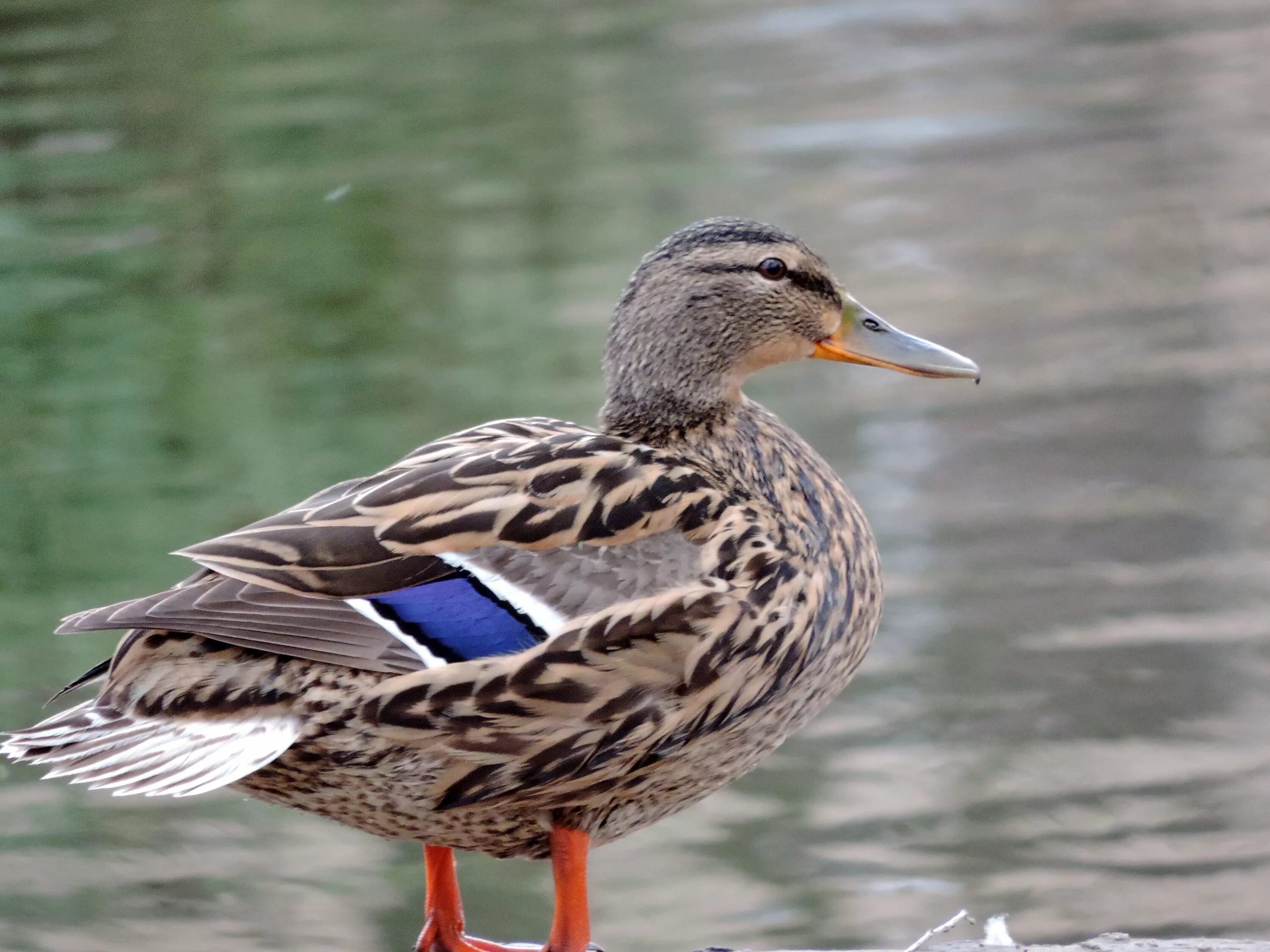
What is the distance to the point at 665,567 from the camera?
10.3 feet

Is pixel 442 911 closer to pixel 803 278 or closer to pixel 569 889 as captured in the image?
pixel 569 889

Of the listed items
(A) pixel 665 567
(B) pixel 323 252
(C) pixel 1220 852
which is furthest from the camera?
(B) pixel 323 252

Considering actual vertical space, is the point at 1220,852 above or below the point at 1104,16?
below

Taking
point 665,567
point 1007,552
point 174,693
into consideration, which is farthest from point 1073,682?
point 174,693

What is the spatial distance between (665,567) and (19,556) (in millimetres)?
3709

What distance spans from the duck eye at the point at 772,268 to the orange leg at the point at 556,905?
114 centimetres

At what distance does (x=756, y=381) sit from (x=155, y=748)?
449 cm

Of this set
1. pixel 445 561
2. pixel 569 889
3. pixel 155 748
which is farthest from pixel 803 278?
pixel 155 748

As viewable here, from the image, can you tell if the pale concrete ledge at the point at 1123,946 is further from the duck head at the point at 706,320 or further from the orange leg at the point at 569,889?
the duck head at the point at 706,320

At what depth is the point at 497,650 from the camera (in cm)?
300

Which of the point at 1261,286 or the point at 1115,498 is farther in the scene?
the point at 1261,286

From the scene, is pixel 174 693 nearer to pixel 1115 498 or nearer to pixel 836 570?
pixel 836 570

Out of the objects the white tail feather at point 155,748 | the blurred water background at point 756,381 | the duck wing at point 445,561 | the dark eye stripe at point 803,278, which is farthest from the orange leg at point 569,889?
the dark eye stripe at point 803,278

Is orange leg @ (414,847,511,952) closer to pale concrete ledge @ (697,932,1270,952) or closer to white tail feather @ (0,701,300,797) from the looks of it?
pale concrete ledge @ (697,932,1270,952)
